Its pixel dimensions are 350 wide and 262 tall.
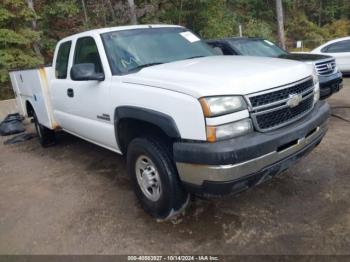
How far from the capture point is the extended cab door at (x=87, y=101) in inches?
155

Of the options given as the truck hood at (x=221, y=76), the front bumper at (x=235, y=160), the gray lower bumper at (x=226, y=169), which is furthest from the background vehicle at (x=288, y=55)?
the gray lower bumper at (x=226, y=169)

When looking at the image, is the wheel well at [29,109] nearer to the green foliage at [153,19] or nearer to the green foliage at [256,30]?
the green foliage at [153,19]

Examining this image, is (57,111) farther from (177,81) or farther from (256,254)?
(256,254)

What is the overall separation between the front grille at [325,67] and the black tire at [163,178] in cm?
472

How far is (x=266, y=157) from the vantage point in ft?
9.21

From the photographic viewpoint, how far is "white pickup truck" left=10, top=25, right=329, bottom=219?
2740 millimetres

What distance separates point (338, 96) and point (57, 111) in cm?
662

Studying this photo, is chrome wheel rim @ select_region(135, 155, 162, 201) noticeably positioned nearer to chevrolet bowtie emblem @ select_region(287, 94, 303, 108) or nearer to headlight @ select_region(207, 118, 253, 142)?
headlight @ select_region(207, 118, 253, 142)

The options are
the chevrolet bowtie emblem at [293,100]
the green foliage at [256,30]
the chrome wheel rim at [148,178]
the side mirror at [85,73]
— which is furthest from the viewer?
the green foliage at [256,30]

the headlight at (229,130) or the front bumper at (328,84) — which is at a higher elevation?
the headlight at (229,130)

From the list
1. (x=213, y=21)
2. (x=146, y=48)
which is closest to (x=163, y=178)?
(x=146, y=48)

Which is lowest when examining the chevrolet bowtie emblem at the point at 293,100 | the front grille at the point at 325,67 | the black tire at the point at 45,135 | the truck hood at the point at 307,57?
the black tire at the point at 45,135

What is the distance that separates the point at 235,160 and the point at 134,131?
1.33 meters

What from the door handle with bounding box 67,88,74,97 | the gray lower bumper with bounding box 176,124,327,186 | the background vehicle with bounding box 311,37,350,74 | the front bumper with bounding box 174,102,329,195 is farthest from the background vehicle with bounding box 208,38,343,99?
the gray lower bumper with bounding box 176,124,327,186
